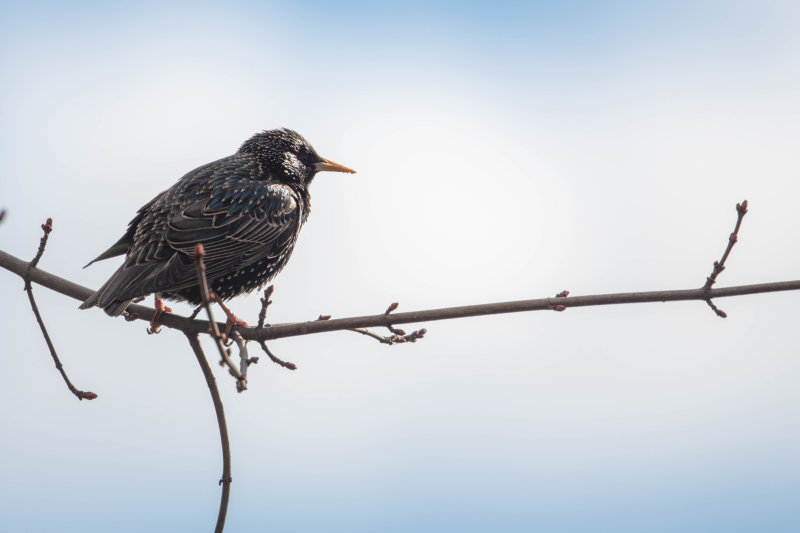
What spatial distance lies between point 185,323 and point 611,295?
2675 mm

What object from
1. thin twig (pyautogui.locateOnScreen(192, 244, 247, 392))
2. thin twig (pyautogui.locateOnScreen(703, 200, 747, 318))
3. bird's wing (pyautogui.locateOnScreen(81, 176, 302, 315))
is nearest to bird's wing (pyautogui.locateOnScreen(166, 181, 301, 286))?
bird's wing (pyautogui.locateOnScreen(81, 176, 302, 315))

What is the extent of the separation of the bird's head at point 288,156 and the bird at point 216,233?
0.01 metres

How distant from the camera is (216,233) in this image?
5.94m

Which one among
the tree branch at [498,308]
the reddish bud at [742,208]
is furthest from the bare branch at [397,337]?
the reddish bud at [742,208]

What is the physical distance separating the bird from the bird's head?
0.5 inches

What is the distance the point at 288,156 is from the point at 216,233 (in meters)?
1.48

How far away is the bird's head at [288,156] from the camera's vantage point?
7.05 meters

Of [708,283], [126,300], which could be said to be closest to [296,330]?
[126,300]

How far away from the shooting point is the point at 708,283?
3832mm

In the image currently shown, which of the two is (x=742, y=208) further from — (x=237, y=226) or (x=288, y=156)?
(x=288, y=156)

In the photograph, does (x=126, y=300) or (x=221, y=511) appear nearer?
(x=221, y=511)

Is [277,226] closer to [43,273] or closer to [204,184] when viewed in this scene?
[204,184]

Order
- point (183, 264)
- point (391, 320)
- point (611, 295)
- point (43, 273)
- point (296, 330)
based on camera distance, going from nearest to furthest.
Answer: 1. point (611, 295)
2. point (391, 320)
3. point (296, 330)
4. point (43, 273)
5. point (183, 264)

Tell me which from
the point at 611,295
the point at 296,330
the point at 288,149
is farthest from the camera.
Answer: the point at 288,149
